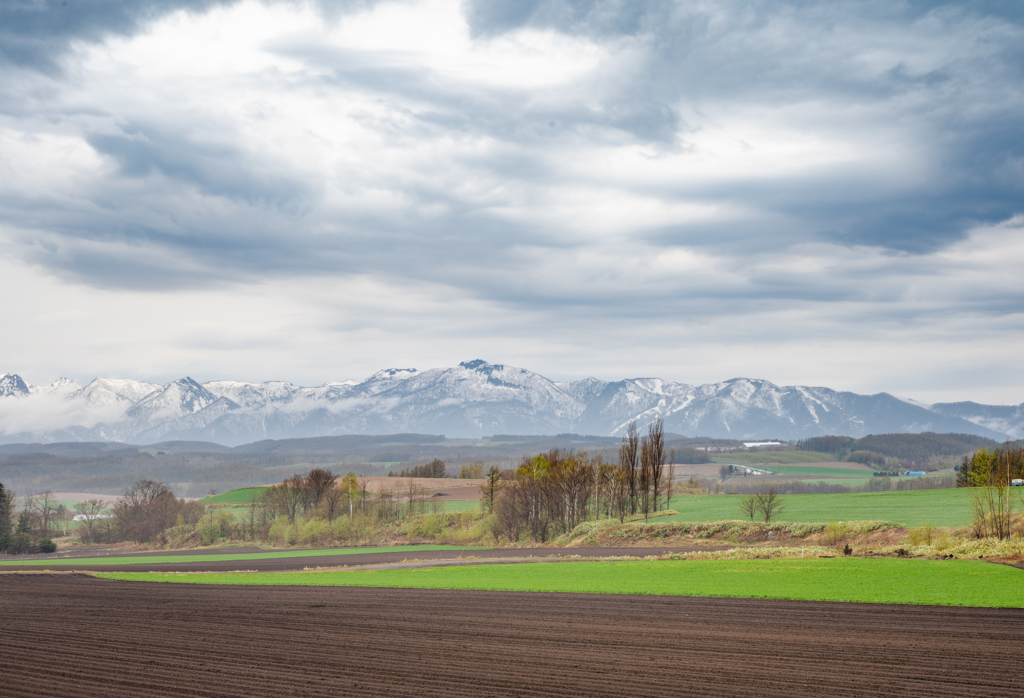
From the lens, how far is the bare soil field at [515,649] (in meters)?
16.6

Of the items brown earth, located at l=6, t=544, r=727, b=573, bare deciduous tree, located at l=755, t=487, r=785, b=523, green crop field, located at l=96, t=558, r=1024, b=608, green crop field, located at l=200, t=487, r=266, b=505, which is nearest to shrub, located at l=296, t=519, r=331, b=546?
brown earth, located at l=6, t=544, r=727, b=573

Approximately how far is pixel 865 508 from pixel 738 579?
2019 inches

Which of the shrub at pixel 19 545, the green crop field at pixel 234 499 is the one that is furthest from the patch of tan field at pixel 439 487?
the shrub at pixel 19 545

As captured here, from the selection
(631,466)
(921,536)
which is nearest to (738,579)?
(921,536)

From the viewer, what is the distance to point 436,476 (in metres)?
189

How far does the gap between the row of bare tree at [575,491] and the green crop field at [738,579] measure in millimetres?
41151

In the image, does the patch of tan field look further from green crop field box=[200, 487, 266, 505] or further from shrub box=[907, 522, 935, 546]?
shrub box=[907, 522, 935, 546]

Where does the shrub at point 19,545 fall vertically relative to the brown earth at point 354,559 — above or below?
below

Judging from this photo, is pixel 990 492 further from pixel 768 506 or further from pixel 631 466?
pixel 631 466

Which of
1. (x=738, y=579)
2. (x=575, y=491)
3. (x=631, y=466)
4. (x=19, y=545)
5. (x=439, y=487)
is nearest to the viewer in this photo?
(x=738, y=579)

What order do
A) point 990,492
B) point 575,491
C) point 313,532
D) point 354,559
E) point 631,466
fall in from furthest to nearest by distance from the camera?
point 313,532 → point 631,466 → point 575,491 → point 354,559 → point 990,492

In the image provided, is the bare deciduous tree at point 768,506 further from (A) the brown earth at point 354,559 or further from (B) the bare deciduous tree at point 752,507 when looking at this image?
(A) the brown earth at point 354,559

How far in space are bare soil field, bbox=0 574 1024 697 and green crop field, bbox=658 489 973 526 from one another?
43.1 metres

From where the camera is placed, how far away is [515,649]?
816 inches
